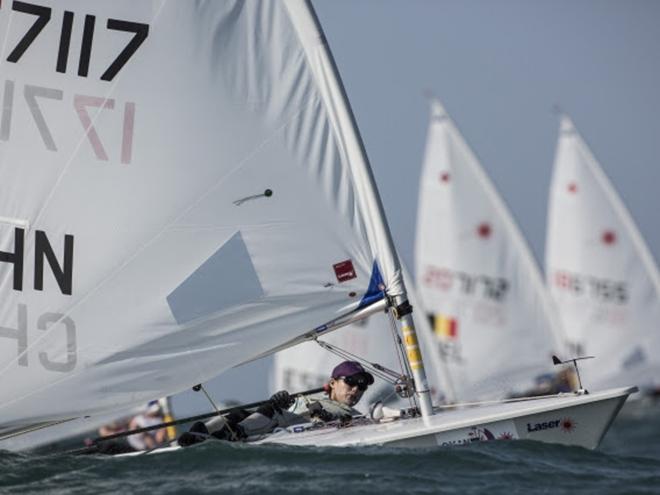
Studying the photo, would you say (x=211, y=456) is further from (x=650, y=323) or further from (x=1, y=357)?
(x=650, y=323)

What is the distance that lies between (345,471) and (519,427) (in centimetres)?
148

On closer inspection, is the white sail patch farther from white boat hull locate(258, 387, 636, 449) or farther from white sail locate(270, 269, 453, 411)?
white sail locate(270, 269, 453, 411)

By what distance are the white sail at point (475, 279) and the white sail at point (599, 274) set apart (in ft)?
17.3

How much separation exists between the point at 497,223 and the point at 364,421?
18.6 metres

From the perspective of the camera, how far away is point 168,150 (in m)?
10.8

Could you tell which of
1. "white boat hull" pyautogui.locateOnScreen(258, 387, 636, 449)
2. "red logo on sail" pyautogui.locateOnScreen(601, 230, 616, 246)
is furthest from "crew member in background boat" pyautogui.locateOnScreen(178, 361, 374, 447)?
"red logo on sail" pyautogui.locateOnScreen(601, 230, 616, 246)

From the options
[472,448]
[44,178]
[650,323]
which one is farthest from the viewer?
[650,323]

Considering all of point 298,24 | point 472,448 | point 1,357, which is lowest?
point 472,448

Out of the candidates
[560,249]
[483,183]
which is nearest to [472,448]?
[483,183]

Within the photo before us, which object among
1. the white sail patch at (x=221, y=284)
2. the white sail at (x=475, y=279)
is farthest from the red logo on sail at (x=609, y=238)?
the white sail patch at (x=221, y=284)

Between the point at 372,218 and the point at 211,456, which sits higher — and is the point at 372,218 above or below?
above

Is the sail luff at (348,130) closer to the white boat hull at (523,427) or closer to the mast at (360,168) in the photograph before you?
the mast at (360,168)

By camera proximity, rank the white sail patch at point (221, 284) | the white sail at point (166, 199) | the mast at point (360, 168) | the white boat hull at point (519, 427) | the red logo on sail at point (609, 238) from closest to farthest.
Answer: the white boat hull at point (519, 427), the white sail at point (166, 199), the white sail patch at point (221, 284), the mast at point (360, 168), the red logo on sail at point (609, 238)

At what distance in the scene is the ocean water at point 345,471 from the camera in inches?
359
